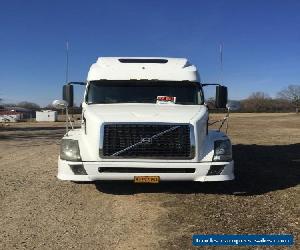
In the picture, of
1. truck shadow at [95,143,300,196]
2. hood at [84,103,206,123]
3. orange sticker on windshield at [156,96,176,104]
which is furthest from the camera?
orange sticker on windshield at [156,96,176,104]

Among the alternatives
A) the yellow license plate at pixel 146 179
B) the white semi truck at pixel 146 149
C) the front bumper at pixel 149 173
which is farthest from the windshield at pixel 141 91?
the yellow license plate at pixel 146 179

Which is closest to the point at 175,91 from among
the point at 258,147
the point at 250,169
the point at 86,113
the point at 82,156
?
the point at 86,113

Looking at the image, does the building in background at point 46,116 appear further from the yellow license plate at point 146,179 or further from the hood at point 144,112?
the yellow license plate at point 146,179

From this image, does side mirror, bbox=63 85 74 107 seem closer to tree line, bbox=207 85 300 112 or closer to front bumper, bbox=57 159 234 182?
front bumper, bbox=57 159 234 182

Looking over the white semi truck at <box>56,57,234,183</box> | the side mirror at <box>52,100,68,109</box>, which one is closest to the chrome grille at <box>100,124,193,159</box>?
the white semi truck at <box>56,57,234,183</box>

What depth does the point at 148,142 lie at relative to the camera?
860 cm

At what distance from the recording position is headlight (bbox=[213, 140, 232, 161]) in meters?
8.76

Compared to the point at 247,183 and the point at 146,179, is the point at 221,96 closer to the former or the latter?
the point at 247,183

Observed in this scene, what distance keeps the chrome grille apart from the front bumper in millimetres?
163

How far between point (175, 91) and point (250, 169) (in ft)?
11.7

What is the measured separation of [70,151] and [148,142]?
147 cm

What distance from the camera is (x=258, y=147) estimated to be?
1883 centimetres

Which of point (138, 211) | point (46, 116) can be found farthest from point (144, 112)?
point (46, 116)

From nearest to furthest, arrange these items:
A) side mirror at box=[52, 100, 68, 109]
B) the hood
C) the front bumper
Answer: the front bumper, the hood, side mirror at box=[52, 100, 68, 109]
